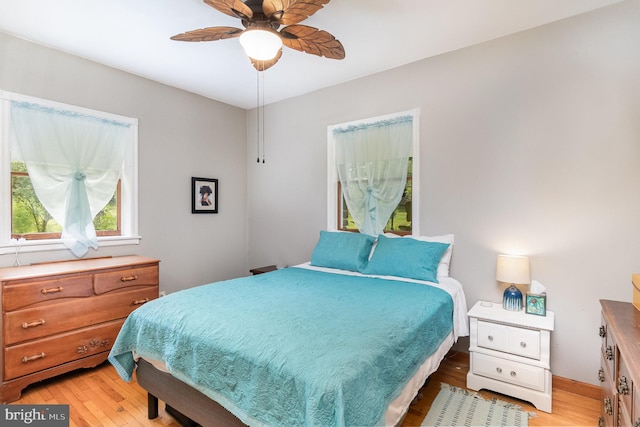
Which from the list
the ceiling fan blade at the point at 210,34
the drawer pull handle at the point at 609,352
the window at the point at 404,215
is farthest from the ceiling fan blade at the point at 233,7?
the drawer pull handle at the point at 609,352

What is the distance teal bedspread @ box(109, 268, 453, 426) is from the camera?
1231mm

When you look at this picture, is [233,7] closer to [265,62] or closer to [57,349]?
[265,62]

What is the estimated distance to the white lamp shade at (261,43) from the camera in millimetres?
1886

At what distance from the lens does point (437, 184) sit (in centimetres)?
291

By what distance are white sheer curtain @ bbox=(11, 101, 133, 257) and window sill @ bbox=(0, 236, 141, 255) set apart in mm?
63

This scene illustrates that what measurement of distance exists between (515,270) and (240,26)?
9.00ft

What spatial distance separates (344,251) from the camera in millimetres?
3072

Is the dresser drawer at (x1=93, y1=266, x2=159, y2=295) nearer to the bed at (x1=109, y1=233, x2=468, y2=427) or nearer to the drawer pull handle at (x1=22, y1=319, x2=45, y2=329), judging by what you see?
the drawer pull handle at (x1=22, y1=319, x2=45, y2=329)

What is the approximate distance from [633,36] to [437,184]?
158cm

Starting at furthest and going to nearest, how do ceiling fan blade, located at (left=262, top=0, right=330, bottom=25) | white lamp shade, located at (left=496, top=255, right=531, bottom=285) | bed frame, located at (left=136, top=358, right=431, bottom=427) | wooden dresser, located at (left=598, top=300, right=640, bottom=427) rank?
white lamp shade, located at (left=496, top=255, right=531, bottom=285)
ceiling fan blade, located at (left=262, top=0, right=330, bottom=25)
bed frame, located at (left=136, top=358, right=431, bottom=427)
wooden dresser, located at (left=598, top=300, right=640, bottom=427)

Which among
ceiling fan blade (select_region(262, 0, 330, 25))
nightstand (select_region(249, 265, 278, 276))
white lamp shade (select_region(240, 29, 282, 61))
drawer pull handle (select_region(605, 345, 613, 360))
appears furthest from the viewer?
nightstand (select_region(249, 265, 278, 276))

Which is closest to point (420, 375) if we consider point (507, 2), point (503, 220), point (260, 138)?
point (503, 220)

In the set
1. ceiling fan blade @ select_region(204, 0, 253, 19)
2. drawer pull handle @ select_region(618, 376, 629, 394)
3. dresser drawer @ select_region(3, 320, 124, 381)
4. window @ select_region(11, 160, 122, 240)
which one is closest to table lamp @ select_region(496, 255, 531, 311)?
drawer pull handle @ select_region(618, 376, 629, 394)

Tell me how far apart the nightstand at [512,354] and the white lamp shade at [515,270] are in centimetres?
25
